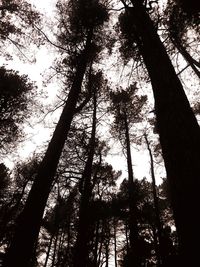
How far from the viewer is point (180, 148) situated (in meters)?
2.31

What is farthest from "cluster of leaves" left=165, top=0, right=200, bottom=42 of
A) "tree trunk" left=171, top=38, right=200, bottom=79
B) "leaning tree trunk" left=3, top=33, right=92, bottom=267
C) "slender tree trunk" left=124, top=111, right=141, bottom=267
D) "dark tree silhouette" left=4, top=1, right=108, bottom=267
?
"slender tree trunk" left=124, top=111, right=141, bottom=267

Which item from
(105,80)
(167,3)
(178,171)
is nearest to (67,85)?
(105,80)

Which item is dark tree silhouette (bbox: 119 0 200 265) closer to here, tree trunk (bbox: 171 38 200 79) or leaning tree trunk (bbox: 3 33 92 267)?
leaning tree trunk (bbox: 3 33 92 267)

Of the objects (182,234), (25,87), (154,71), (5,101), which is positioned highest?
(25,87)

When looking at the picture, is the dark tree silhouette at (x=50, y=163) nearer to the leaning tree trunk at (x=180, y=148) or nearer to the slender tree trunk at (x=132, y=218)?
the leaning tree trunk at (x=180, y=148)

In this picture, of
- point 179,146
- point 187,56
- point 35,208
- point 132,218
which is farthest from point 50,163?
point 187,56

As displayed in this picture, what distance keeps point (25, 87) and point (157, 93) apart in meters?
14.9

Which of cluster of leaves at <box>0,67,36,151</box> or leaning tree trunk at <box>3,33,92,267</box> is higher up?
cluster of leaves at <box>0,67,36,151</box>

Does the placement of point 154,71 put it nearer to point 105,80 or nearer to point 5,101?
point 105,80

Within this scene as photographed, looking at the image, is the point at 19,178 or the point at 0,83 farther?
the point at 19,178

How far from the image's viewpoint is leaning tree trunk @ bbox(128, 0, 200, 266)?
5.92 ft

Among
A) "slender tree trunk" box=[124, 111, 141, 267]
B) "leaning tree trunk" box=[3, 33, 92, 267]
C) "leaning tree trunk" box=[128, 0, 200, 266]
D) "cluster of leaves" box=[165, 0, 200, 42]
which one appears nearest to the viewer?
"leaning tree trunk" box=[128, 0, 200, 266]

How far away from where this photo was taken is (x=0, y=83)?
15438mm

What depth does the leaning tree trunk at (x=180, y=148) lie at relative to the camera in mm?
1806
